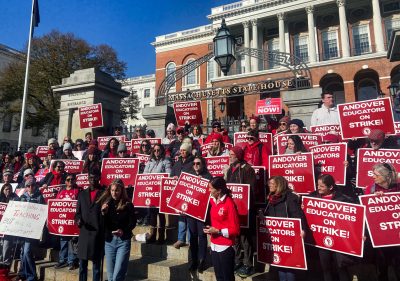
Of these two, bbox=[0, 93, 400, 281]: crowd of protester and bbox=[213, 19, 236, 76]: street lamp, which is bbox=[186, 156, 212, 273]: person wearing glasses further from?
bbox=[213, 19, 236, 76]: street lamp

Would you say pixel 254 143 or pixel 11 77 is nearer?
pixel 254 143

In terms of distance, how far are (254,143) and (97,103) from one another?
25.4 feet

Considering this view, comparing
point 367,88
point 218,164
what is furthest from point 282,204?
point 367,88

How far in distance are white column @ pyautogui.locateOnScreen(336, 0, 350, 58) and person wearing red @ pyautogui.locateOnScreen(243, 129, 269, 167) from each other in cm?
3723

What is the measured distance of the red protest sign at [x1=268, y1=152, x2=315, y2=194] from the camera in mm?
5781

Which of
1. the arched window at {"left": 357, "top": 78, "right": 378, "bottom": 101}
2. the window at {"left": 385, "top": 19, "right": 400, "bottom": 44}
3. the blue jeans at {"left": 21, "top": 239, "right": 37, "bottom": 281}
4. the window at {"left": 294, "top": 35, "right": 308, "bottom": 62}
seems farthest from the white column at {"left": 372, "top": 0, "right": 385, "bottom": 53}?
the blue jeans at {"left": 21, "top": 239, "right": 37, "bottom": 281}

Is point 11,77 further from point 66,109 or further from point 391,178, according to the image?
point 391,178

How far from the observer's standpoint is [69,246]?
6312 mm

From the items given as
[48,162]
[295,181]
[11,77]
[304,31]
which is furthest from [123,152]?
[304,31]

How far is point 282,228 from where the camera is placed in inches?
180

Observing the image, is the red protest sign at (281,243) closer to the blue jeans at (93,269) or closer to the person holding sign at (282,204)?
the person holding sign at (282,204)

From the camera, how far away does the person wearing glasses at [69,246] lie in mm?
6234

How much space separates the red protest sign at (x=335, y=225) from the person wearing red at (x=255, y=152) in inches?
72.4

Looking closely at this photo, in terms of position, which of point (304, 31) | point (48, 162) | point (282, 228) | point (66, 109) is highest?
point (304, 31)
